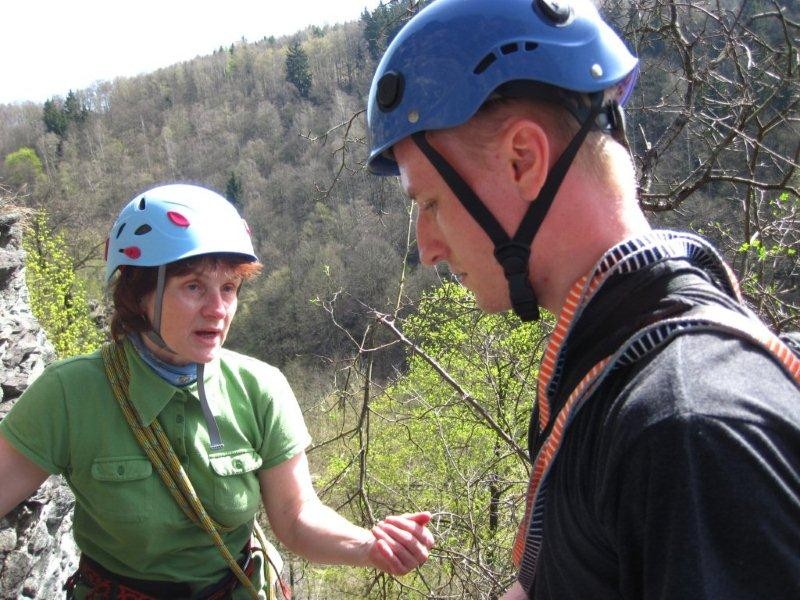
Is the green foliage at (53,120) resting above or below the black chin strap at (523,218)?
below

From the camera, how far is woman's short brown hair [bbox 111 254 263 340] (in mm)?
2381

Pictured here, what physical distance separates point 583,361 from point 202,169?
67.3 meters

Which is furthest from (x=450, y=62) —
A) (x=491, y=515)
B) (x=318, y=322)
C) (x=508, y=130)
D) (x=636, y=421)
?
(x=318, y=322)

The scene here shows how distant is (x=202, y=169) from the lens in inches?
2542

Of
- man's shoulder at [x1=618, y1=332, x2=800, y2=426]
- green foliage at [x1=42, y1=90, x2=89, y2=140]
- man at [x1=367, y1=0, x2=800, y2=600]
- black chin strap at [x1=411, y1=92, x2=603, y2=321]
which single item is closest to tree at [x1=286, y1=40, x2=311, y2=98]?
green foliage at [x1=42, y1=90, x2=89, y2=140]

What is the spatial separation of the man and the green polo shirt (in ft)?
3.46

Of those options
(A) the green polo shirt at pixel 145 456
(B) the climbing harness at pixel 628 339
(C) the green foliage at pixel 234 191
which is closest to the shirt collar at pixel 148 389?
(A) the green polo shirt at pixel 145 456

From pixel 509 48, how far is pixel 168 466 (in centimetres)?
162

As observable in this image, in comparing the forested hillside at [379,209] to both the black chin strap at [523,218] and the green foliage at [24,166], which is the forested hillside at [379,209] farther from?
the black chin strap at [523,218]

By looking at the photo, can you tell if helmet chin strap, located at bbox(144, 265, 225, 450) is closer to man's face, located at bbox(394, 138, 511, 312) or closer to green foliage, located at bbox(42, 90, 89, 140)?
man's face, located at bbox(394, 138, 511, 312)

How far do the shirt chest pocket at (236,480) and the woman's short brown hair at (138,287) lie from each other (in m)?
0.54

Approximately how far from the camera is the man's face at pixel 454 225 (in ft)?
4.16

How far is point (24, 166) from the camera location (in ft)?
156

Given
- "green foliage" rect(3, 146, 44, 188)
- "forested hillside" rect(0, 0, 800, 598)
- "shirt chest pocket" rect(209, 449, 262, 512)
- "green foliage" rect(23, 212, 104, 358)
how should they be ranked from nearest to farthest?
"shirt chest pocket" rect(209, 449, 262, 512) → "forested hillside" rect(0, 0, 800, 598) → "green foliage" rect(23, 212, 104, 358) → "green foliage" rect(3, 146, 44, 188)
